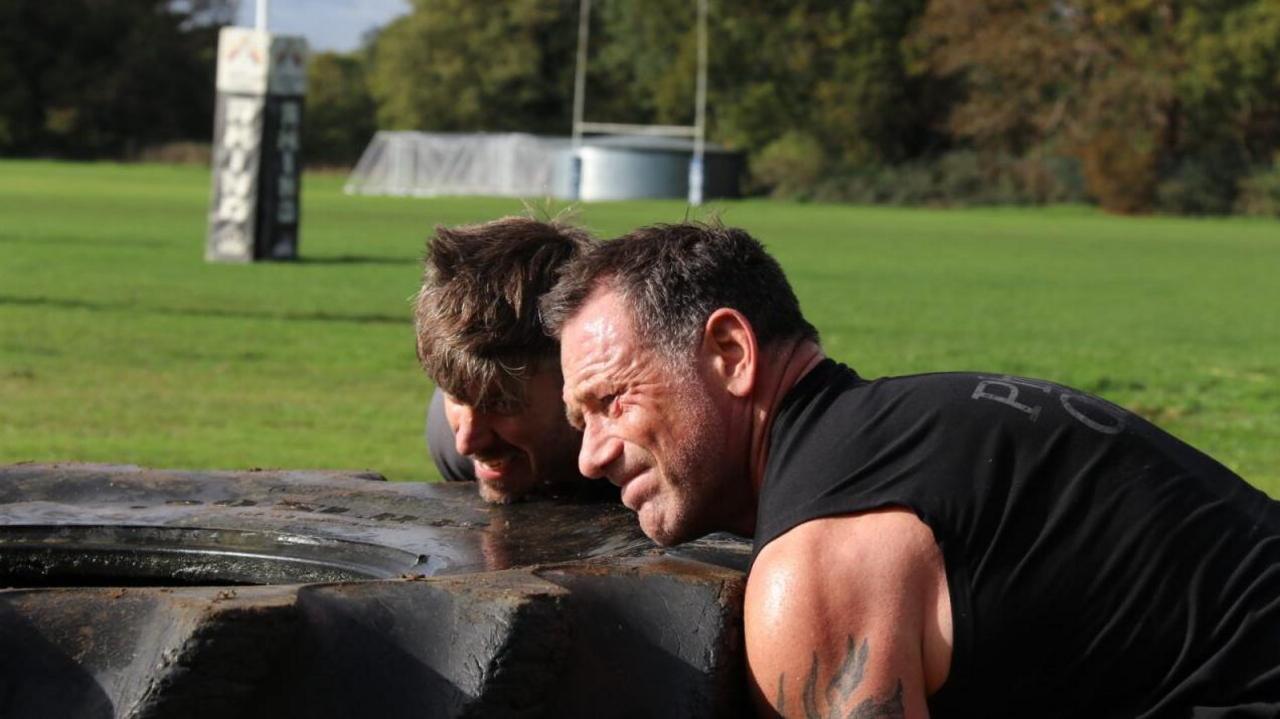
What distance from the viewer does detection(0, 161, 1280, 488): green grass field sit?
9734 millimetres

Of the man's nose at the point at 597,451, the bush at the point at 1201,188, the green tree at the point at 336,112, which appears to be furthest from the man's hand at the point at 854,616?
the green tree at the point at 336,112

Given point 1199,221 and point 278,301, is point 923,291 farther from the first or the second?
point 1199,221

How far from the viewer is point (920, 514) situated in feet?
8.81

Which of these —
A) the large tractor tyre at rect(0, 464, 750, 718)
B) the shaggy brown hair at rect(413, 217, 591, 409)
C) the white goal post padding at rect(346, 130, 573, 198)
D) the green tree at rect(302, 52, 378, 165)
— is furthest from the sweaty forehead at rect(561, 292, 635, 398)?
the green tree at rect(302, 52, 378, 165)

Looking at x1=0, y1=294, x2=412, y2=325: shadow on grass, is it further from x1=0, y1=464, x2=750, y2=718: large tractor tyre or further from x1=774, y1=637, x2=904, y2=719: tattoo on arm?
x1=774, y1=637, x2=904, y2=719: tattoo on arm

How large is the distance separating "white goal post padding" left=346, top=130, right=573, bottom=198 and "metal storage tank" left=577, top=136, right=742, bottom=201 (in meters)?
1.51

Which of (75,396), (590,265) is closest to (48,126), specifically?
(75,396)

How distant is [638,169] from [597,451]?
5956 cm

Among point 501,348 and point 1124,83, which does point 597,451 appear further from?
point 1124,83

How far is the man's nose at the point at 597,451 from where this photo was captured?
3086 mm

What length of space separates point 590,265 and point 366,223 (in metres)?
32.8

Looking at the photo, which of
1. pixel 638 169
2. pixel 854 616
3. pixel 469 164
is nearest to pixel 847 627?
pixel 854 616

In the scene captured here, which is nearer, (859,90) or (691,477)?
(691,477)

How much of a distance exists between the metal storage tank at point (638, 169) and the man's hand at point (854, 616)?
59.3 m
